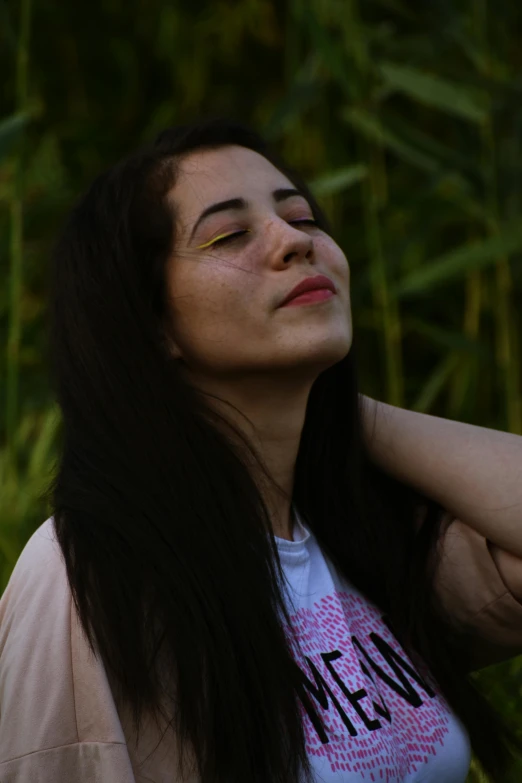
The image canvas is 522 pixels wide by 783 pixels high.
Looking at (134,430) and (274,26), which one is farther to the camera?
(274,26)

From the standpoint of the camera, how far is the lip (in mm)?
1188

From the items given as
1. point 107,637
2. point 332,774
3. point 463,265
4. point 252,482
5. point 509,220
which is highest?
point 509,220

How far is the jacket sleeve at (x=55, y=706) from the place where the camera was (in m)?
0.97

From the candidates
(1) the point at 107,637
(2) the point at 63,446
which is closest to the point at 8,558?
(2) the point at 63,446

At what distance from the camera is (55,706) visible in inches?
38.4

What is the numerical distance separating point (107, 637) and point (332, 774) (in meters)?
0.23

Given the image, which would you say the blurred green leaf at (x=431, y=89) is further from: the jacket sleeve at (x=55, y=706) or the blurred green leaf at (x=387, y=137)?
the jacket sleeve at (x=55, y=706)

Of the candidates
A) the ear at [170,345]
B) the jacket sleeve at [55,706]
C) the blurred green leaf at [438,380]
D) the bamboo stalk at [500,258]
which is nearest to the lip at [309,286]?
the ear at [170,345]

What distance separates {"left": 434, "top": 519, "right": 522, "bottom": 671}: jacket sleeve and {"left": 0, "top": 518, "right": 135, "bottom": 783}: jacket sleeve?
464mm

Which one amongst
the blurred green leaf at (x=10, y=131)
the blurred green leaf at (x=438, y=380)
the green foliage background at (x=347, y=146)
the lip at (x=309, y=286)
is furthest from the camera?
the blurred green leaf at (x=438, y=380)

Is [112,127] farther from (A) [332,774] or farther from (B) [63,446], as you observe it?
(A) [332,774]

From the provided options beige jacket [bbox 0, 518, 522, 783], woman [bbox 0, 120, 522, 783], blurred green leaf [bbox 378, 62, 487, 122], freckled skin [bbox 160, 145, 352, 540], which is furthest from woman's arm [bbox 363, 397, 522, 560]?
blurred green leaf [bbox 378, 62, 487, 122]

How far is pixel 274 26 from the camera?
265 cm

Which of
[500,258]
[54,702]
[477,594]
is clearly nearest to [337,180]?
[500,258]
